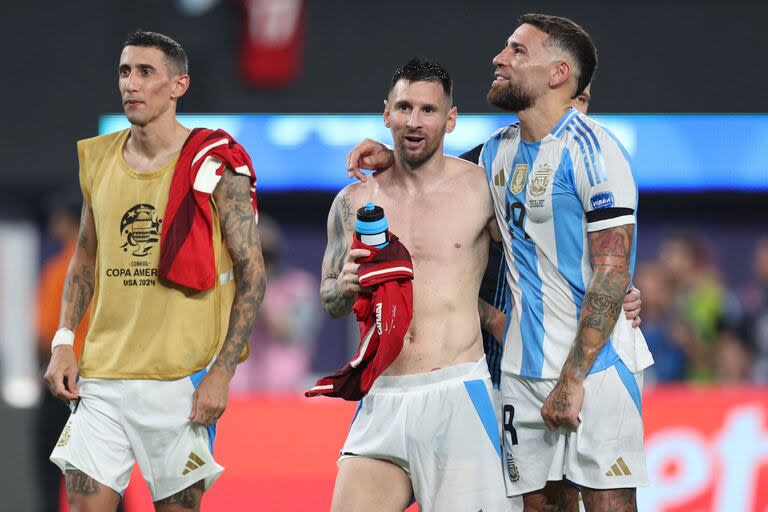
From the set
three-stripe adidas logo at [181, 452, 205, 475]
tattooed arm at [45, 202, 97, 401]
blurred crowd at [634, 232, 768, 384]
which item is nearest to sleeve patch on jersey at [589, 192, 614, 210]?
three-stripe adidas logo at [181, 452, 205, 475]

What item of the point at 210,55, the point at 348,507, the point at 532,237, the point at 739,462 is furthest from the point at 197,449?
the point at 210,55

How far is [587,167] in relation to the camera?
4.85 metres

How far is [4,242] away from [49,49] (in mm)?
2353

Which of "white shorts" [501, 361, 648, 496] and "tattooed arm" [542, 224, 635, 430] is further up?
"tattooed arm" [542, 224, 635, 430]

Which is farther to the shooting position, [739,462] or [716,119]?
[716,119]

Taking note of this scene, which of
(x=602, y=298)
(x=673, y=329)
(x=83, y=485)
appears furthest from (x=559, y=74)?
(x=673, y=329)

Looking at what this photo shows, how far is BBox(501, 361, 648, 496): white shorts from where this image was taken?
15.9 feet

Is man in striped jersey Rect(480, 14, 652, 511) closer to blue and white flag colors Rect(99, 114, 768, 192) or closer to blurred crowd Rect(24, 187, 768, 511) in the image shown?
blurred crowd Rect(24, 187, 768, 511)

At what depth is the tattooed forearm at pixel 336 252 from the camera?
508 cm

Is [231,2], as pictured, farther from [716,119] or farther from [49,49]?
[716,119]

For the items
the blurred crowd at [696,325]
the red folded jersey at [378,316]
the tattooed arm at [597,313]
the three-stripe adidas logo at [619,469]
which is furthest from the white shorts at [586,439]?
the blurred crowd at [696,325]

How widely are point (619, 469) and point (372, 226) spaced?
1.32 meters

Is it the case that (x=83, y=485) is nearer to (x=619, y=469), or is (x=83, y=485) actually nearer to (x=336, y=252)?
(x=336, y=252)

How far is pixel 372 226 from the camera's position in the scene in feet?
15.4
